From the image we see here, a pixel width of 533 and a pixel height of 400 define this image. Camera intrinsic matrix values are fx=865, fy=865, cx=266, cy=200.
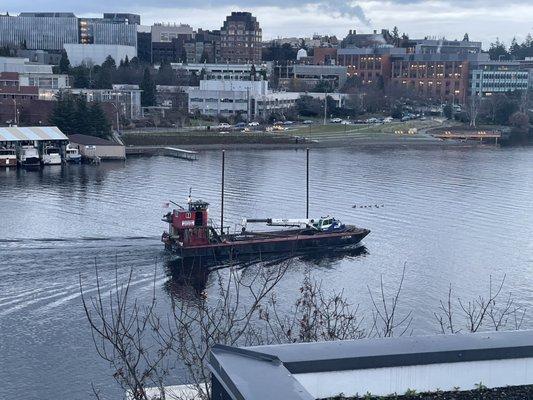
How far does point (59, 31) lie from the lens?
138ft

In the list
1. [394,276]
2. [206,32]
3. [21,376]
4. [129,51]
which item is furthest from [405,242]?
[206,32]

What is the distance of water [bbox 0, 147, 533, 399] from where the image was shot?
19.7 feet

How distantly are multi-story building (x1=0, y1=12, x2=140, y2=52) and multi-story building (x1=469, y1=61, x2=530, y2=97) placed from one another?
16979 millimetres

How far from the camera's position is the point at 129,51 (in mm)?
36375

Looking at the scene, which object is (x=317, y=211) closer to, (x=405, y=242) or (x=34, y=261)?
(x=405, y=242)

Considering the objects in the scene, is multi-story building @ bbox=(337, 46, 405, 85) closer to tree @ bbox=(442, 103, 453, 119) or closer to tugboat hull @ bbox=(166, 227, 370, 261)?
tree @ bbox=(442, 103, 453, 119)

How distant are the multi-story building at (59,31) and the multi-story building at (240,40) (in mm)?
4959

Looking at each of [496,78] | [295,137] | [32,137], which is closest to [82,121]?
[32,137]

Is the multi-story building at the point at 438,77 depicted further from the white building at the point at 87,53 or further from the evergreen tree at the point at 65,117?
the evergreen tree at the point at 65,117

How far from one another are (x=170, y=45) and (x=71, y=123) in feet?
75.1

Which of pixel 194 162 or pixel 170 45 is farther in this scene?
pixel 170 45

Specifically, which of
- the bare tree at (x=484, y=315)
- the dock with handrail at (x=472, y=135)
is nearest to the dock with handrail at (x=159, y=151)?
the dock with handrail at (x=472, y=135)

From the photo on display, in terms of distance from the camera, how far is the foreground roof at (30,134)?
16.3m

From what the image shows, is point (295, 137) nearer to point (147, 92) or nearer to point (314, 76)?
point (147, 92)
